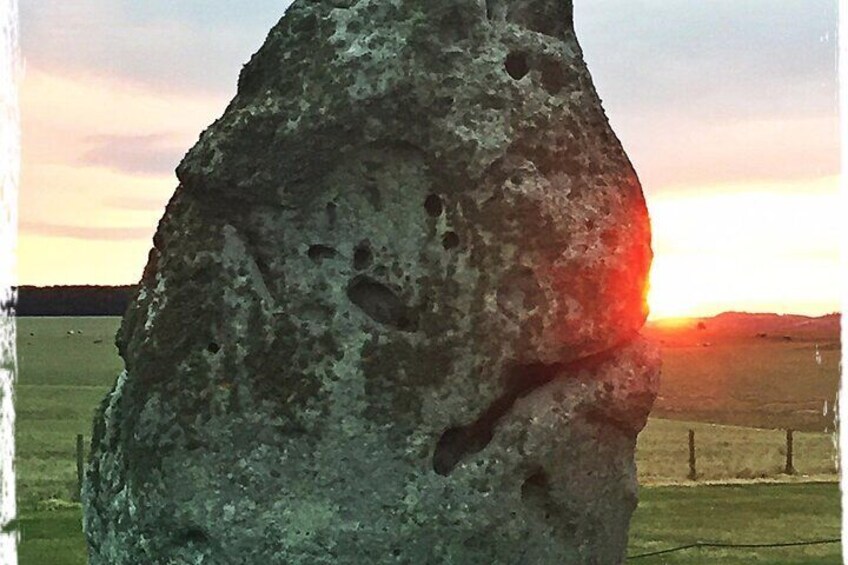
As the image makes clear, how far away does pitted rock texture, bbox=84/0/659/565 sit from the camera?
4.81 metres

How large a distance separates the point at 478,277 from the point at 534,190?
0.41 m

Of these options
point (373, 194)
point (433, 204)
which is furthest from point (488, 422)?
point (373, 194)

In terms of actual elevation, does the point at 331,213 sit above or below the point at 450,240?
above

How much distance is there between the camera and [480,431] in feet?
16.2

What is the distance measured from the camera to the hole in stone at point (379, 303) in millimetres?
4863

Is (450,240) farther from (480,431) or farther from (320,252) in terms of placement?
(480,431)

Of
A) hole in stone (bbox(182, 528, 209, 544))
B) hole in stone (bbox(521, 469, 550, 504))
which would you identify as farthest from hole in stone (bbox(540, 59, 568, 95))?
hole in stone (bbox(182, 528, 209, 544))

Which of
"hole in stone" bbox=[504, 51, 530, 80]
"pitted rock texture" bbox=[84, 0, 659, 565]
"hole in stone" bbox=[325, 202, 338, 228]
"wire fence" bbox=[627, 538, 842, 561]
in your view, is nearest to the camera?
"pitted rock texture" bbox=[84, 0, 659, 565]

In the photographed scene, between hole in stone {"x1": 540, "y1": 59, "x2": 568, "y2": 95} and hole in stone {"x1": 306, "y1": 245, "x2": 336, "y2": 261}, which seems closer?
hole in stone {"x1": 306, "y1": 245, "x2": 336, "y2": 261}

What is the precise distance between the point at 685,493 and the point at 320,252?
1422 cm

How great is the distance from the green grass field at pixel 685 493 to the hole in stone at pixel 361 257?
4.53 meters

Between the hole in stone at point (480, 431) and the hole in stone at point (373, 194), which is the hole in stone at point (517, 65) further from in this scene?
the hole in stone at point (480, 431)

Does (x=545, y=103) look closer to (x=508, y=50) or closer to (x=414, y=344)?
(x=508, y=50)

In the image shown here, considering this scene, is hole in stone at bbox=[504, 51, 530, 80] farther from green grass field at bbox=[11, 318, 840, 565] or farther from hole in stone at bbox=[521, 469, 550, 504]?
green grass field at bbox=[11, 318, 840, 565]
